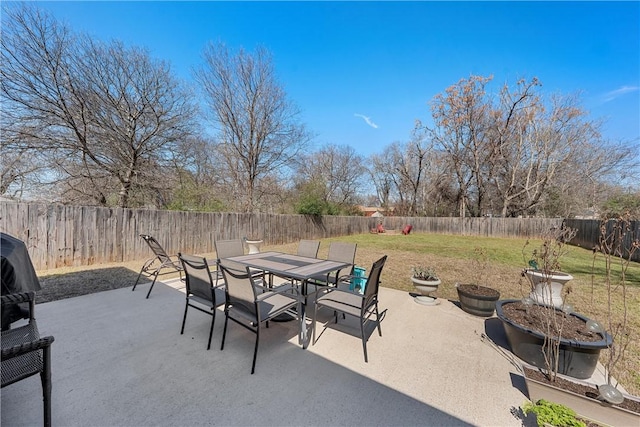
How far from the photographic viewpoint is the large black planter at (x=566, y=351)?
1.99m

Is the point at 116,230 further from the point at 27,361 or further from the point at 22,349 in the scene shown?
the point at 22,349

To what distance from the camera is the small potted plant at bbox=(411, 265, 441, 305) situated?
12.2ft

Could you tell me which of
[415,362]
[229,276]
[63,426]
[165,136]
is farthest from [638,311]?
[165,136]

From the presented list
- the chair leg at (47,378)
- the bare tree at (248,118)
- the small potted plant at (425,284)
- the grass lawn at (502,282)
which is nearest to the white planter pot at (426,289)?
the small potted plant at (425,284)

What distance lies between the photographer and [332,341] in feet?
8.62

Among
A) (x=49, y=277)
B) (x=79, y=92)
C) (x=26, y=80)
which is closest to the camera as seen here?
(x=49, y=277)

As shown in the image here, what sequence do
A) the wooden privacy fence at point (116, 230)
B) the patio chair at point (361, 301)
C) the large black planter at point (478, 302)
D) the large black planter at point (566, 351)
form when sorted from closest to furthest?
the large black planter at point (566, 351) → the patio chair at point (361, 301) → the large black planter at point (478, 302) → the wooden privacy fence at point (116, 230)

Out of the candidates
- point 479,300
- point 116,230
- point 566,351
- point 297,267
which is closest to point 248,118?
point 116,230

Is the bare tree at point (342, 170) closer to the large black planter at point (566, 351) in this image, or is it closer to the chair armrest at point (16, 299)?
the large black planter at point (566, 351)

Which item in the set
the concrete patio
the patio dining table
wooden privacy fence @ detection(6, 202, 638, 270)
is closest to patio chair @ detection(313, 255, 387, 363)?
the patio dining table

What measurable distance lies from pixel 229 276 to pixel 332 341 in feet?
4.30

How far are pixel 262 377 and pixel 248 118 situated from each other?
1061cm

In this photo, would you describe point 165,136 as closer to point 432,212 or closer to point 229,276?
point 229,276

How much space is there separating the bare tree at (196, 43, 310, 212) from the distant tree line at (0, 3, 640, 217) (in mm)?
46
